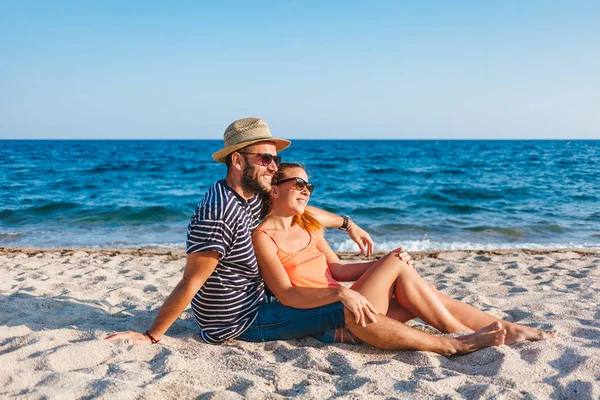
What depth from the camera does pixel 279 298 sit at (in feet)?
11.2

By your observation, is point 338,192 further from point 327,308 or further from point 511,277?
point 327,308

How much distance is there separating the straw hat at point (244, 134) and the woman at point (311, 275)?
0.90 feet

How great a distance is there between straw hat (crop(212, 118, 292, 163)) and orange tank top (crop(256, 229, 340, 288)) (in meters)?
0.58

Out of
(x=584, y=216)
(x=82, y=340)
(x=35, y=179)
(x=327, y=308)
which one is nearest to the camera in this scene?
(x=327, y=308)

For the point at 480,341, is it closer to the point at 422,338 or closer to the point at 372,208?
the point at 422,338

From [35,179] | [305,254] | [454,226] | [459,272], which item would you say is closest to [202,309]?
[305,254]

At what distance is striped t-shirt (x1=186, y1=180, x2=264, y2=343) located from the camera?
126 inches

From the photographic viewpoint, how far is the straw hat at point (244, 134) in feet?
11.0

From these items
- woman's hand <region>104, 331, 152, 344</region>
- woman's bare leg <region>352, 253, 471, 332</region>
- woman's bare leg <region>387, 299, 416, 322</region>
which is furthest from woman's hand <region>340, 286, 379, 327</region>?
woman's hand <region>104, 331, 152, 344</region>

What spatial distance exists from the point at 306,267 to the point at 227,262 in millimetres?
566

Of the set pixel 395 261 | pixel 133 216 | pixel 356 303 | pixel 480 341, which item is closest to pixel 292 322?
pixel 356 303

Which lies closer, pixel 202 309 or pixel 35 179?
pixel 202 309

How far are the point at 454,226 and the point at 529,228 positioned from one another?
1.52m

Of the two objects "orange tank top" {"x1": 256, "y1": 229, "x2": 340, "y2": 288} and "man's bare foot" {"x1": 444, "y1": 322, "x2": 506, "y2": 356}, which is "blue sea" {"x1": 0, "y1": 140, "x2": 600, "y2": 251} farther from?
"man's bare foot" {"x1": 444, "y1": 322, "x2": 506, "y2": 356}
